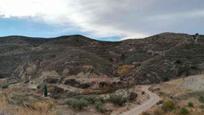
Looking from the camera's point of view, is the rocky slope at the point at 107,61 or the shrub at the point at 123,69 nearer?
the rocky slope at the point at 107,61

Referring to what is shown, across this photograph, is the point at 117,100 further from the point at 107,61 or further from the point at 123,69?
the point at 107,61

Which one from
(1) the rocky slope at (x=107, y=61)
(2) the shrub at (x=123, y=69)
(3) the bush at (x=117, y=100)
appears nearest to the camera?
(3) the bush at (x=117, y=100)

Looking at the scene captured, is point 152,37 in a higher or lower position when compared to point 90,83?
higher

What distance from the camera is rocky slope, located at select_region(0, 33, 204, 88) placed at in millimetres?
93562

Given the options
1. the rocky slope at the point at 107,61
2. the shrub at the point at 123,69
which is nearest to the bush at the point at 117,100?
the rocky slope at the point at 107,61

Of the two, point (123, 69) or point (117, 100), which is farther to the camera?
point (123, 69)

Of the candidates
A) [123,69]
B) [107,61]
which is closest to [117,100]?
[123,69]

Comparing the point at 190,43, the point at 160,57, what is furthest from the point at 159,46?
the point at 160,57

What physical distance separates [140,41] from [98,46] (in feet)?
48.5

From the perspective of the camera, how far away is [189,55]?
104375mm

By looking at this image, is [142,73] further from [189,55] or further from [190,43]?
[190,43]

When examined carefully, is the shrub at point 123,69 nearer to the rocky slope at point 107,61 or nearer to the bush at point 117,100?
the rocky slope at point 107,61

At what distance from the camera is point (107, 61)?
374ft

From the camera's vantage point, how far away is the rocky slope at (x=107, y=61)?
307 feet
